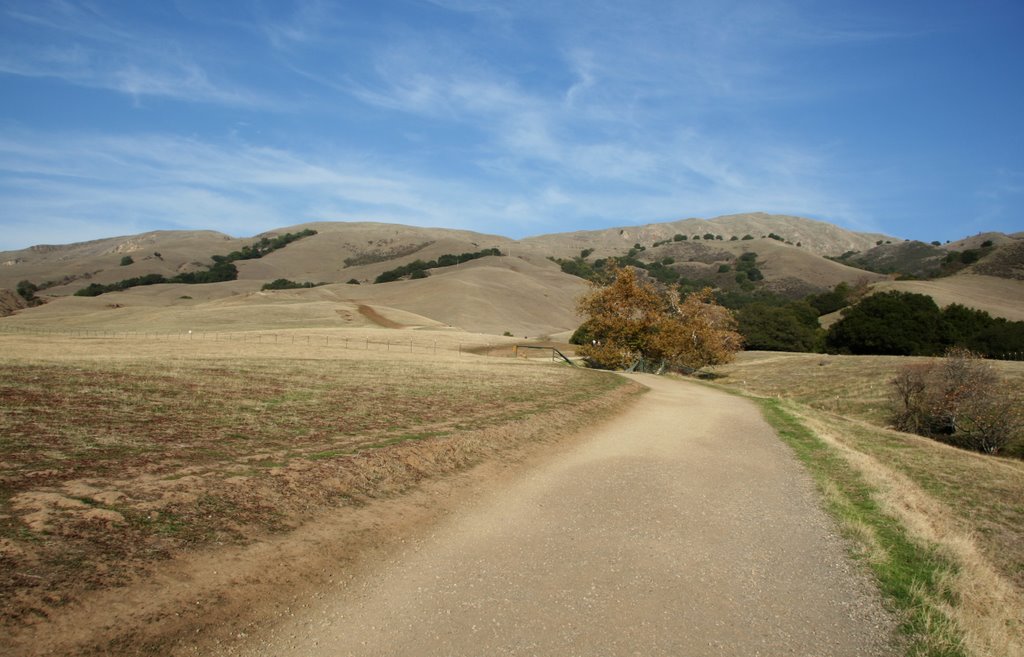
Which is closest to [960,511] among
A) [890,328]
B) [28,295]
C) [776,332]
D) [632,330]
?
[632,330]

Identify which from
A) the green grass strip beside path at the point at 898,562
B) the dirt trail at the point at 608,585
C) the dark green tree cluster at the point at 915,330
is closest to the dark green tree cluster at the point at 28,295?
the dark green tree cluster at the point at 915,330

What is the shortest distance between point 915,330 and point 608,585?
232 feet

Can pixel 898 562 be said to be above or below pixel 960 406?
above

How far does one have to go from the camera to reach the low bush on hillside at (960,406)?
80.8 feet

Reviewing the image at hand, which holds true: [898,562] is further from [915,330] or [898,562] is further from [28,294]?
[28,294]

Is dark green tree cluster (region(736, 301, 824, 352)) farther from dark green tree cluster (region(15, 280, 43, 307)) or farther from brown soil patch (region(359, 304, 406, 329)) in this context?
dark green tree cluster (region(15, 280, 43, 307))

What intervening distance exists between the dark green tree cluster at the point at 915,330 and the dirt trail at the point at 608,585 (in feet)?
201

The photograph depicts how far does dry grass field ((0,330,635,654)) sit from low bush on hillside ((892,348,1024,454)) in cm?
1588

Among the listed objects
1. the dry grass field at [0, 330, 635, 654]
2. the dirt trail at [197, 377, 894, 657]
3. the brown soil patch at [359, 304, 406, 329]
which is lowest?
the dirt trail at [197, 377, 894, 657]

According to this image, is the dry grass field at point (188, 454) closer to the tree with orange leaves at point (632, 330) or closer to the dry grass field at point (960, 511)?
the dry grass field at point (960, 511)

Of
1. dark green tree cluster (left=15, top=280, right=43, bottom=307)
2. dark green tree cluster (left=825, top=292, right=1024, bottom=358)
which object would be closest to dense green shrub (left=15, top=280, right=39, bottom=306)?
dark green tree cluster (left=15, top=280, right=43, bottom=307)

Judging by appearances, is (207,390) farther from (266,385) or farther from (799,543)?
(799,543)

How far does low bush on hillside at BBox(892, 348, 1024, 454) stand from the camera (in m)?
24.6

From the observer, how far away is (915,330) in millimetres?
64125
